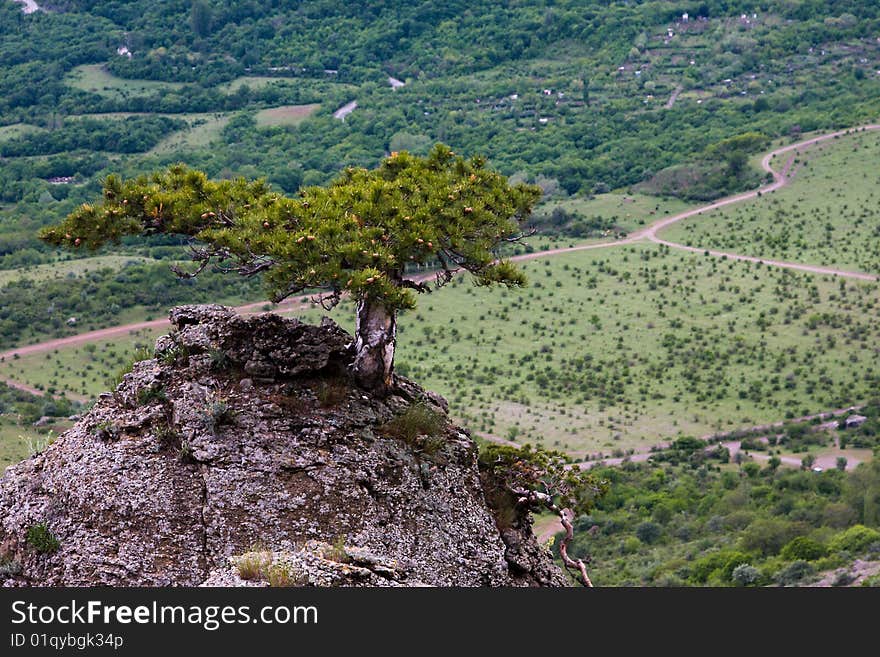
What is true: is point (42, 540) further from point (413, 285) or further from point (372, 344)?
point (413, 285)

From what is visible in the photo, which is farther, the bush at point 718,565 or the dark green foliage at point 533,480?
the bush at point 718,565

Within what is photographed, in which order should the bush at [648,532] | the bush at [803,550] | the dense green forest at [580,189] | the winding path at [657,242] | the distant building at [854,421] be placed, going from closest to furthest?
the bush at [803,550] → the bush at [648,532] → the dense green forest at [580,189] → the distant building at [854,421] → the winding path at [657,242]

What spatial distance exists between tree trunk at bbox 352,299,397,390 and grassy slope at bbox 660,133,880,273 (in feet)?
185

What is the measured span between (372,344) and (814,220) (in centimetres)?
6625

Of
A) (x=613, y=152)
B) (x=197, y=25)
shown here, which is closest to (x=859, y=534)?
(x=613, y=152)

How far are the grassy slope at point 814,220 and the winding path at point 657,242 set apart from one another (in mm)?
857

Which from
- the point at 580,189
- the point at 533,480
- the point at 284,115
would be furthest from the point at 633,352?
the point at 284,115

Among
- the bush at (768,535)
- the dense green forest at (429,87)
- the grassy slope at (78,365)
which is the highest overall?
the bush at (768,535)

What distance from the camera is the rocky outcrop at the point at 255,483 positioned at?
683 inches

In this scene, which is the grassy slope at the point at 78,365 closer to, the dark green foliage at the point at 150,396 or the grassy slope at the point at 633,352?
the grassy slope at the point at 633,352

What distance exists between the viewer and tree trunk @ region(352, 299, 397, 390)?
777 inches

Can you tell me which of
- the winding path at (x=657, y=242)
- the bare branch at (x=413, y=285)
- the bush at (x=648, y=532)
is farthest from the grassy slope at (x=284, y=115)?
the bare branch at (x=413, y=285)

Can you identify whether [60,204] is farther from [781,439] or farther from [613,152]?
[781,439]

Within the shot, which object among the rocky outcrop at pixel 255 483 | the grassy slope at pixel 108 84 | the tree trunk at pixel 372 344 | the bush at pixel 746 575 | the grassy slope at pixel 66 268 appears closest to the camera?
the rocky outcrop at pixel 255 483
